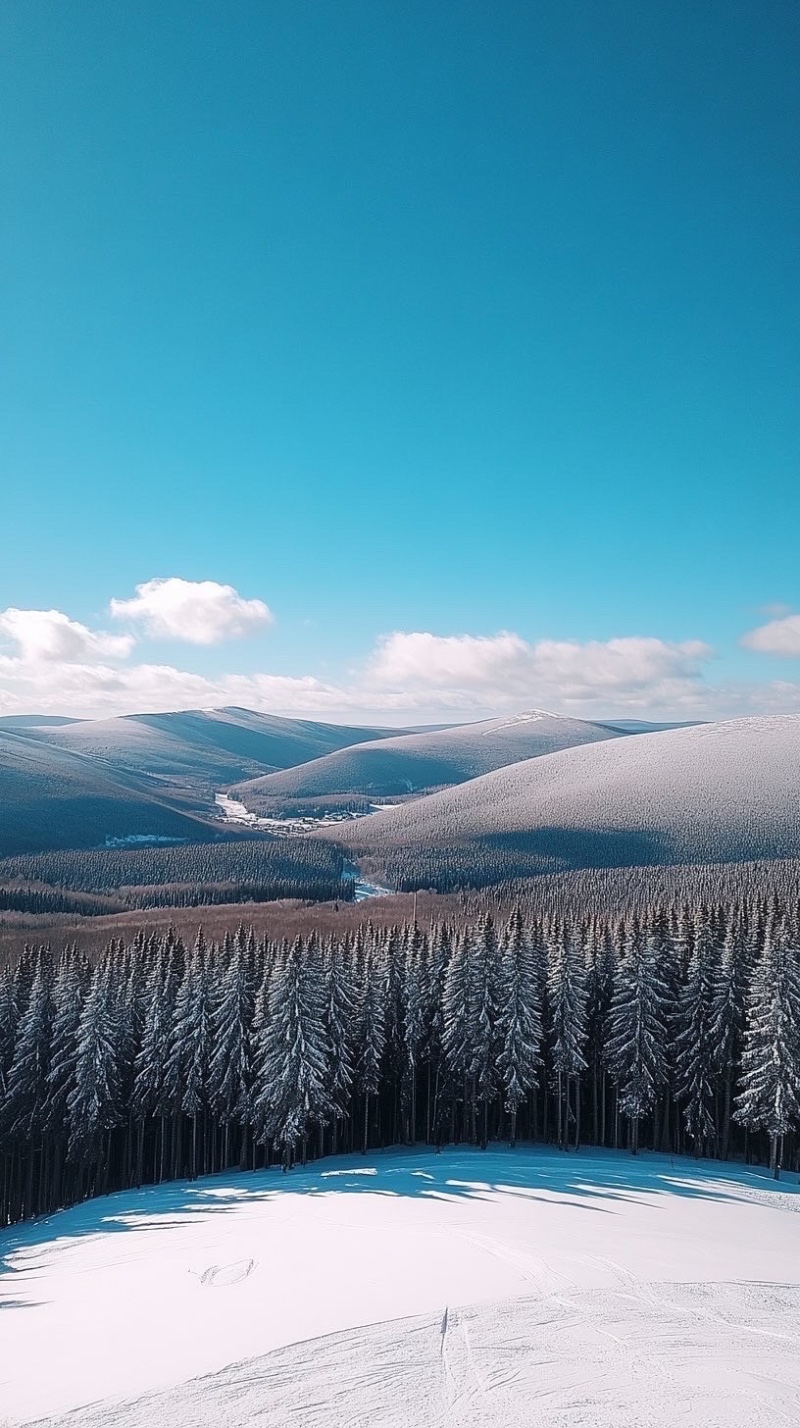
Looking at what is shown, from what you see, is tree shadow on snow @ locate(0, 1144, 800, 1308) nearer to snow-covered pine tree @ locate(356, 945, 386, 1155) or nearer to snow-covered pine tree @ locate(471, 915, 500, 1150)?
snow-covered pine tree @ locate(471, 915, 500, 1150)

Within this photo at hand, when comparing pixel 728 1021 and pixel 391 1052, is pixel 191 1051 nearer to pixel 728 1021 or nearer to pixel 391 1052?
pixel 391 1052

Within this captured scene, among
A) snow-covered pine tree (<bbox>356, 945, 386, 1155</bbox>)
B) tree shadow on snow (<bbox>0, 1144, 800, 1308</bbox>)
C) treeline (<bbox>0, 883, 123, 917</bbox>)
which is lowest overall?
treeline (<bbox>0, 883, 123, 917</bbox>)

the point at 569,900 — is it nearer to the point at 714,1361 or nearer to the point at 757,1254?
the point at 757,1254

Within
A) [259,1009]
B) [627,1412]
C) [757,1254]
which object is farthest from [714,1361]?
[259,1009]

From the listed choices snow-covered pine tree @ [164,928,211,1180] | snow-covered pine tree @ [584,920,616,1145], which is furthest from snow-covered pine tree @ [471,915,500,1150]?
snow-covered pine tree @ [164,928,211,1180]

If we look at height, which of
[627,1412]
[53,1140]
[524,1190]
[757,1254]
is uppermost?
[627,1412]

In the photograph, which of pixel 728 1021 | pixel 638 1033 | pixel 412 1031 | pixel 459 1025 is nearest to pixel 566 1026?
pixel 638 1033
